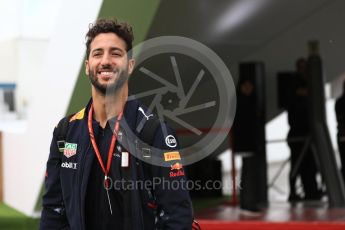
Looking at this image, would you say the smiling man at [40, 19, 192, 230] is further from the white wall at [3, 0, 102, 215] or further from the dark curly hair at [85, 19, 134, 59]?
the white wall at [3, 0, 102, 215]

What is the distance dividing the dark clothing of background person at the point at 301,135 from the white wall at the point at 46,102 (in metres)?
3.04

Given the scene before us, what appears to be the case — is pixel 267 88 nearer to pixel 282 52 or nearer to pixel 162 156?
pixel 282 52

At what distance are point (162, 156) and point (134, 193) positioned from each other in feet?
0.49

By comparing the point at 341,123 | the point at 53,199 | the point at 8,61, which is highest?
the point at 8,61

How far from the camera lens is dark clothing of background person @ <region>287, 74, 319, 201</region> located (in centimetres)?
696

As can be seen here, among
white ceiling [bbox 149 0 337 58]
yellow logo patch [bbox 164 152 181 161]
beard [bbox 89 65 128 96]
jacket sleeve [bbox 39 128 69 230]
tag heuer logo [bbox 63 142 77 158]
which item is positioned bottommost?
jacket sleeve [bbox 39 128 69 230]

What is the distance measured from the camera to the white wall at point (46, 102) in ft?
14.3

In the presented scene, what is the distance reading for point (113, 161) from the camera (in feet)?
6.56

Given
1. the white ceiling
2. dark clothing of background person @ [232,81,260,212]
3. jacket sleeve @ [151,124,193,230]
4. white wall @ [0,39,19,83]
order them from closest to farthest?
jacket sleeve @ [151,124,193,230]
the white ceiling
dark clothing of background person @ [232,81,260,212]
white wall @ [0,39,19,83]

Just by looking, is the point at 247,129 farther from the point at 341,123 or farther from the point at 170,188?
the point at 170,188

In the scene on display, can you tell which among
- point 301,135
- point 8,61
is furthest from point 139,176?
point 8,61

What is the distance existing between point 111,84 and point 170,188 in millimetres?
396

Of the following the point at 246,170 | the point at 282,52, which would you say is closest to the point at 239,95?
the point at 246,170

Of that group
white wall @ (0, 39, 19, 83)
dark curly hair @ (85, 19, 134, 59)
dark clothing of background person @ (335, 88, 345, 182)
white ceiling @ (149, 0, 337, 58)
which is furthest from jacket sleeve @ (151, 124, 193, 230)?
white wall @ (0, 39, 19, 83)
